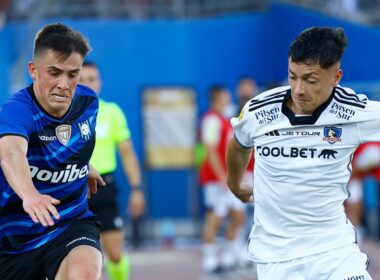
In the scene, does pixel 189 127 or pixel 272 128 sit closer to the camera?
pixel 272 128

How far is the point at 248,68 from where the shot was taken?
20.4 metres

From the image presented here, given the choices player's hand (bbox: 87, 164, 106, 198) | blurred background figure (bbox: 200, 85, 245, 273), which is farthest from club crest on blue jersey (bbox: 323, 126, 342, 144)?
blurred background figure (bbox: 200, 85, 245, 273)

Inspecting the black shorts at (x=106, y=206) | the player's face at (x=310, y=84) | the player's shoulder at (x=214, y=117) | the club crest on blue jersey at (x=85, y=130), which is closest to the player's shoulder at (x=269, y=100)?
the player's face at (x=310, y=84)

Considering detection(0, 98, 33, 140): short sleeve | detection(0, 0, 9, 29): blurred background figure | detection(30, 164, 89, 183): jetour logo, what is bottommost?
detection(0, 0, 9, 29): blurred background figure

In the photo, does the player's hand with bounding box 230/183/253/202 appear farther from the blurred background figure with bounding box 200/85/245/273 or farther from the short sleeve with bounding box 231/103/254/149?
the blurred background figure with bounding box 200/85/245/273

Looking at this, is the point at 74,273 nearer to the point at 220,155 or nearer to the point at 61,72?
the point at 61,72

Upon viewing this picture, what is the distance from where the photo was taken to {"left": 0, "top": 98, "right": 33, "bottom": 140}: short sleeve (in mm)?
6208

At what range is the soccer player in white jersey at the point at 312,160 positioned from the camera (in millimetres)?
6340

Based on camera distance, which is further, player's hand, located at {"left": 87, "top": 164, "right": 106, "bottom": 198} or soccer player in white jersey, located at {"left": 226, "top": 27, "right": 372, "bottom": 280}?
player's hand, located at {"left": 87, "top": 164, "right": 106, "bottom": 198}

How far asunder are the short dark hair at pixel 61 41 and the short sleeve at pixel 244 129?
1040 millimetres

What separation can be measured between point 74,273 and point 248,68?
14340mm

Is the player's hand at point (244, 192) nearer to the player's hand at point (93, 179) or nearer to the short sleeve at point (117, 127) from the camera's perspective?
the player's hand at point (93, 179)

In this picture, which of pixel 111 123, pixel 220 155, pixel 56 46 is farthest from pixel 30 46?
pixel 56 46

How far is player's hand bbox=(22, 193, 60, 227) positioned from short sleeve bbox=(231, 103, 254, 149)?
59.0 inches
